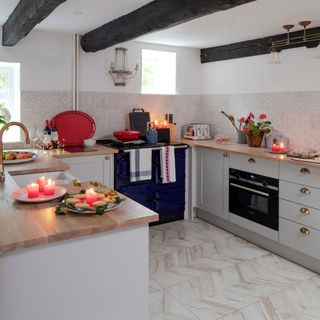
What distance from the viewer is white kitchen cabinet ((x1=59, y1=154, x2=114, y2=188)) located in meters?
3.52

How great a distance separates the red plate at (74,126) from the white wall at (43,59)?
0.30 metres

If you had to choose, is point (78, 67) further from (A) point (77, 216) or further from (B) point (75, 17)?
(A) point (77, 216)

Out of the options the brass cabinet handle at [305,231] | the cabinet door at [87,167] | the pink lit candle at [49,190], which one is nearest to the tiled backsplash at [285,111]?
the brass cabinet handle at [305,231]

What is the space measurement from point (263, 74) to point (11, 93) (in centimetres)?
279

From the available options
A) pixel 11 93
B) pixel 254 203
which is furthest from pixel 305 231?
pixel 11 93

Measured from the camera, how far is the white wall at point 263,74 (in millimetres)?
3645

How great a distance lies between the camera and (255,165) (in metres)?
3.58

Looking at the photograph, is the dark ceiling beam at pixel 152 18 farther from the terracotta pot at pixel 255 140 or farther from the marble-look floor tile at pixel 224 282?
the marble-look floor tile at pixel 224 282

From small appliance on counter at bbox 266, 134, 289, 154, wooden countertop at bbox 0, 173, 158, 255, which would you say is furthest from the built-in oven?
wooden countertop at bbox 0, 173, 158, 255

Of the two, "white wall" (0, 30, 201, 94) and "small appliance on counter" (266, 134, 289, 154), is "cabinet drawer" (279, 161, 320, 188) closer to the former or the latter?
"small appliance on counter" (266, 134, 289, 154)

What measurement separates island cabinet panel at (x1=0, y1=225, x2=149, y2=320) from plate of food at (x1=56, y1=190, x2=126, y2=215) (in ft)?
0.42

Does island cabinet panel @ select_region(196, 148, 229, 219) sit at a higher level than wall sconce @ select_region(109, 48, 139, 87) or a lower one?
lower

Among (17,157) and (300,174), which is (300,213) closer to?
(300,174)

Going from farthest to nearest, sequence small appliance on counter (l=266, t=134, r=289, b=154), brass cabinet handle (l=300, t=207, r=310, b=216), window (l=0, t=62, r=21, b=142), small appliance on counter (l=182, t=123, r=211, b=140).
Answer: small appliance on counter (l=182, t=123, r=211, b=140), window (l=0, t=62, r=21, b=142), small appliance on counter (l=266, t=134, r=289, b=154), brass cabinet handle (l=300, t=207, r=310, b=216)
